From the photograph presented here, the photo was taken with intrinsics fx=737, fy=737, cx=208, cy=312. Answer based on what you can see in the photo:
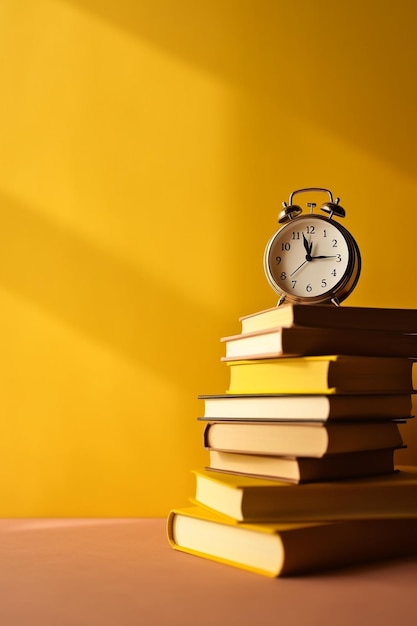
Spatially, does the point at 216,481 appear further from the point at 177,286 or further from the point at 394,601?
the point at 177,286

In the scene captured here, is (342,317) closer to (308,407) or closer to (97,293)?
(308,407)

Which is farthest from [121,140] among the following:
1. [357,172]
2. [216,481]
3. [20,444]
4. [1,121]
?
[216,481]

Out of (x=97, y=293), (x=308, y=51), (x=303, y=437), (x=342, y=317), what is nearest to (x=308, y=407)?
(x=303, y=437)

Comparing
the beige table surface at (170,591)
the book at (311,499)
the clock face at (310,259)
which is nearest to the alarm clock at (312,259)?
the clock face at (310,259)

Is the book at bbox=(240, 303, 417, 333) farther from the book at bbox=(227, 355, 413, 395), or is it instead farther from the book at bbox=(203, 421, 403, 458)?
the book at bbox=(203, 421, 403, 458)

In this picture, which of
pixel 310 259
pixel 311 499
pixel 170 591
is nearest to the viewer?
pixel 170 591

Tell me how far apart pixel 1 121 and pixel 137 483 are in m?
0.88

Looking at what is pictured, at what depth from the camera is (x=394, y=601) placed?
3.23 feet

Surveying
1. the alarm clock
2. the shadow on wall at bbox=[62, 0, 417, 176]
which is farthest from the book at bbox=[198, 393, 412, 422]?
the shadow on wall at bbox=[62, 0, 417, 176]

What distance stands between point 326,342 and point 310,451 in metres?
0.19

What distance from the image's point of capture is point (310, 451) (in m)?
1.19

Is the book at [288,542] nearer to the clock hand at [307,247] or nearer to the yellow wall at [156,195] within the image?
the yellow wall at [156,195]

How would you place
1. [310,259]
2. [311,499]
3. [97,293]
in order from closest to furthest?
[311,499], [310,259], [97,293]

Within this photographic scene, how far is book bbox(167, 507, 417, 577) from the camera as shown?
43.1 inches
